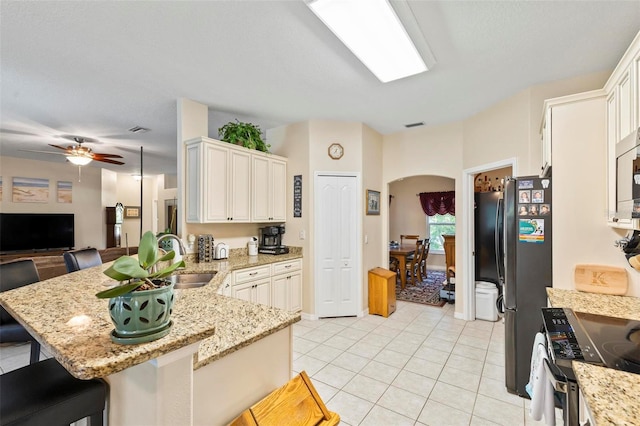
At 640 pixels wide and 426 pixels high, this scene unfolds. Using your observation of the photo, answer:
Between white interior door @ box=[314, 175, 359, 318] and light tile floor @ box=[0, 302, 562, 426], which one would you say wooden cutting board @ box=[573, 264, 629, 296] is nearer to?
light tile floor @ box=[0, 302, 562, 426]

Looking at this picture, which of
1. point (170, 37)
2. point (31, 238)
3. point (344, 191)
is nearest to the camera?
point (170, 37)

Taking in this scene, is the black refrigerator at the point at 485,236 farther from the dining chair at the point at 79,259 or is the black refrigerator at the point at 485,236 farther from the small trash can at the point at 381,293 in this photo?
the dining chair at the point at 79,259

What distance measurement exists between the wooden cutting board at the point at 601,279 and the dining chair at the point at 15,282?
4.03 m

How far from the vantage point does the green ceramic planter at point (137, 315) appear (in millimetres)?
745

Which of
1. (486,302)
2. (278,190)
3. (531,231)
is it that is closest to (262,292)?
(278,190)

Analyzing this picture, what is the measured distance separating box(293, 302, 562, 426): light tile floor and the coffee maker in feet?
3.55

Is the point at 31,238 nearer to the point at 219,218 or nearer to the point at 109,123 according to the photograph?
the point at 109,123

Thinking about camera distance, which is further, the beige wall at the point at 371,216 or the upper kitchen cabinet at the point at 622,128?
the beige wall at the point at 371,216

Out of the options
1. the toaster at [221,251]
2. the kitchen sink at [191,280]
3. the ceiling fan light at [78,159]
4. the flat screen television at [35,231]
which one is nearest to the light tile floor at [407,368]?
the kitchen sink at [191,280]

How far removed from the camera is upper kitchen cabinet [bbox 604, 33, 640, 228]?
1506mm

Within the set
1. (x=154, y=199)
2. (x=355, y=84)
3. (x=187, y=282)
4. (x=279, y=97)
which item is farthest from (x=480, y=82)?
(x=154, y=199)

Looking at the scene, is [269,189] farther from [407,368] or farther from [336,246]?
[407,368]

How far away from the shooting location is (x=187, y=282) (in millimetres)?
2730

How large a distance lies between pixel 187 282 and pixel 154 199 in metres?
7.79
